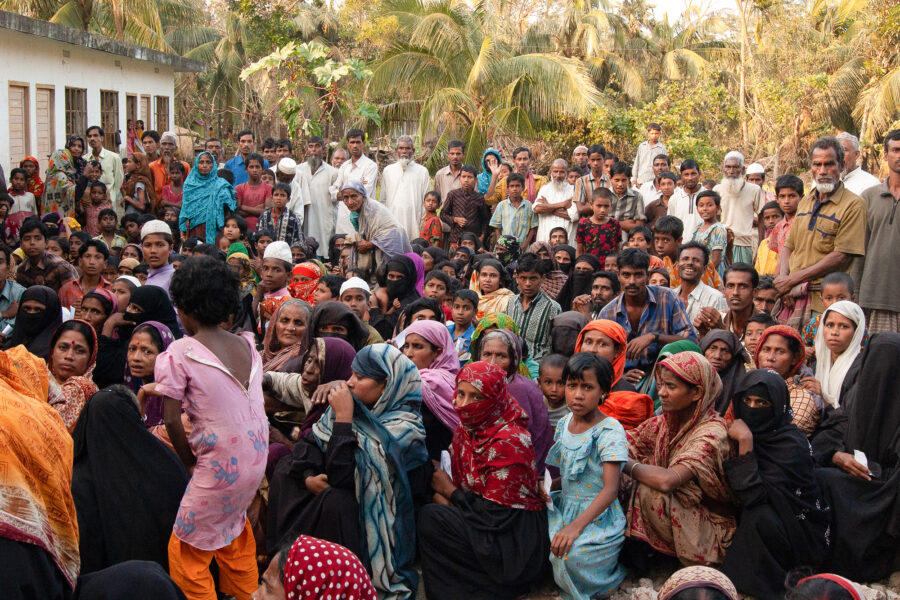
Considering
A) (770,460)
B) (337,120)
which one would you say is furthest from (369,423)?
(337,120)

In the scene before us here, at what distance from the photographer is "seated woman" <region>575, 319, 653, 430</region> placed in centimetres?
467

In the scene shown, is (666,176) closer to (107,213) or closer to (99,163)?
(107,213)

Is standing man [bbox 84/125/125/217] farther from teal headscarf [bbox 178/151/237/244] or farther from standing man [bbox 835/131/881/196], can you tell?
standing man [bbox 835/131/881/196]

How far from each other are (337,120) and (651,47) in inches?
550

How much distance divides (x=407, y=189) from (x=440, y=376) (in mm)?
6412

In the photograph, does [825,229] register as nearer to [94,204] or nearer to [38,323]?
[38,323]

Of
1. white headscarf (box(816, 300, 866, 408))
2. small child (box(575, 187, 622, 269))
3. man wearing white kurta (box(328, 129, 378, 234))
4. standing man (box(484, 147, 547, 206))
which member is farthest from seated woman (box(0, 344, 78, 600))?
man wearing white kurta (box(328, 129, 378, 234))

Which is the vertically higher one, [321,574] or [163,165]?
[163,165]

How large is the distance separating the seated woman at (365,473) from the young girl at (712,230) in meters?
4.59

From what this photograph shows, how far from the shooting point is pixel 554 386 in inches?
195

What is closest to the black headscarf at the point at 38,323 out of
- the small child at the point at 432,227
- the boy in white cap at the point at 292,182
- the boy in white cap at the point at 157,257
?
the boy in white cap at the point at 157,257

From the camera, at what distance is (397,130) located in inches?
632

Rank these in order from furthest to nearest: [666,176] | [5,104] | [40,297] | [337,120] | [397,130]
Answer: [337,120]
[397,130]
[5,104]
[666,176]
[40,297]

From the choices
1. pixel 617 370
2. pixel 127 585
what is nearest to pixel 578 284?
pixel 617 370
